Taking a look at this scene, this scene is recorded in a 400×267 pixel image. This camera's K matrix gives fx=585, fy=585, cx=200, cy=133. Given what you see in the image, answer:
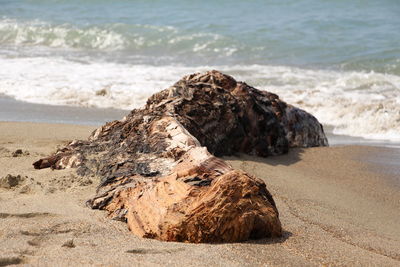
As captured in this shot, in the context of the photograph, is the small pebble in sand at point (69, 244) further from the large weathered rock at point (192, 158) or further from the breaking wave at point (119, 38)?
the breaking wave at point (119, 38)

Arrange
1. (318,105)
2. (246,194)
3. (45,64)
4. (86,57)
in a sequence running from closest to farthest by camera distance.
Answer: (246,194)
(318,105)
(45,64)
(86,57)

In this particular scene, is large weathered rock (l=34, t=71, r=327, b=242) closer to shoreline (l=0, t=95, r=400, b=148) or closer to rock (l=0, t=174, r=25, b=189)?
rock (l=0, t=174, r=25, b=189)

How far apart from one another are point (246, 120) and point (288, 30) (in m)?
12.6

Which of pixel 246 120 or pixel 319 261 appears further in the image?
pixel 246 120

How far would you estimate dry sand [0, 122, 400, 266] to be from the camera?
296 centimetres

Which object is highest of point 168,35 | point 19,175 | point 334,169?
point 168,35

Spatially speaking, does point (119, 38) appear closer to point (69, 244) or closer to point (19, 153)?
point (19, 153)

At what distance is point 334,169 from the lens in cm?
605

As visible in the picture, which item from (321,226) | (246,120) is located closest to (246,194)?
(321,226)

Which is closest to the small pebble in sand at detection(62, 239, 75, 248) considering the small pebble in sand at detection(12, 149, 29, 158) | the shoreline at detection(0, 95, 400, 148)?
the small pebble in sand at detection(12, 149, 29, 158)

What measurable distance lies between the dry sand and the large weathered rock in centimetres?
12

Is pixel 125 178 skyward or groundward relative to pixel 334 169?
skyward

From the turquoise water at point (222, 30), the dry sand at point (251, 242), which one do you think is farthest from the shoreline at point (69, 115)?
the turquoise water at point (222, 30)

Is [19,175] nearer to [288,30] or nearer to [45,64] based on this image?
[45,64]
